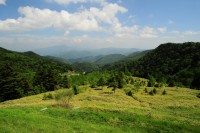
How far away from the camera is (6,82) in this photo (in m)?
78.5

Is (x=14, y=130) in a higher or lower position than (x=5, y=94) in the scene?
higher

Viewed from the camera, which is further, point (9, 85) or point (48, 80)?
point (48, 80)

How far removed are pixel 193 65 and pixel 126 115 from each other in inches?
6574

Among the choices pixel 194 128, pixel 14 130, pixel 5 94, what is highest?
pixel 14 130

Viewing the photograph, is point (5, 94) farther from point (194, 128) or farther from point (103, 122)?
point (194, 128)

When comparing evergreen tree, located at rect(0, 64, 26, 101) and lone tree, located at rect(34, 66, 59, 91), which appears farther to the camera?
lone tree, located at rect(34, 66, 59, 91)

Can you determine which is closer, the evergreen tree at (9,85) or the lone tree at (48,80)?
the evergreen tree at (9,85)

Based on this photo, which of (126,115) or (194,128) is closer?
(194,128)

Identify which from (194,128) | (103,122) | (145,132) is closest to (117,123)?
(103,122)

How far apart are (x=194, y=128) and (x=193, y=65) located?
166826 millimetres

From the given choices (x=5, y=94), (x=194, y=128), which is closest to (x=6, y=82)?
(x=5, y=94)

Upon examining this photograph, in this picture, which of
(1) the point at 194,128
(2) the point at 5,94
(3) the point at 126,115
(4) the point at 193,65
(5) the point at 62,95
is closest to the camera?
(1) the point at 194,128

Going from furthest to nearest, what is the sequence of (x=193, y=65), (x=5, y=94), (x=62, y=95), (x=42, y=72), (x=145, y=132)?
(x=193, y=65) < (x=42, y=72) < (x=5, y=94) < (x=62, y=95) < (x=145, y=132)

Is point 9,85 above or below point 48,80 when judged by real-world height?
above
